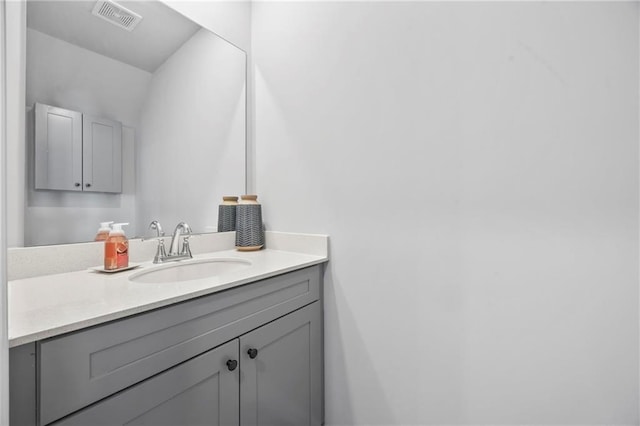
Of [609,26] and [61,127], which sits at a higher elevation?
[609,26]

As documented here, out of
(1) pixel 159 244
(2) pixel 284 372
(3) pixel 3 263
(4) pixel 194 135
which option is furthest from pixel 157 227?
(3) pixel 3 263

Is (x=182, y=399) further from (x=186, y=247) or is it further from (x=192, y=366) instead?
(x=186, y=247)

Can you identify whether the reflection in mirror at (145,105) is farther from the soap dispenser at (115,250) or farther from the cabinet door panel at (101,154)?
the soap dispenser at (115,250)

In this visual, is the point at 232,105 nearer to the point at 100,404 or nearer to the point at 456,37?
the point at 456,37

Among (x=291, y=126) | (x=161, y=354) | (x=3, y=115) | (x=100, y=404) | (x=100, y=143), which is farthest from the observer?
(x=291, y=126)

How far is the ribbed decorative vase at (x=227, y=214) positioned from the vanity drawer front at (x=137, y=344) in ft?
1.94

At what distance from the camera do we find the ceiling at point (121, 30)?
3.19 ft

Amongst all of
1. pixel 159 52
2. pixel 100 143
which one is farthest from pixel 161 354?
pixel 159 52

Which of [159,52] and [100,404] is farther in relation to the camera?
[159,52]

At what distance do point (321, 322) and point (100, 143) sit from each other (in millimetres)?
1120

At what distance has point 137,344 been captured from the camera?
27.0 inches

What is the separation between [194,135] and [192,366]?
1032mm

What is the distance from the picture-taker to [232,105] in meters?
1.56

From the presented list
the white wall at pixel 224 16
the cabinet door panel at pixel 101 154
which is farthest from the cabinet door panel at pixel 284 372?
the white wall at pixel 224 16
